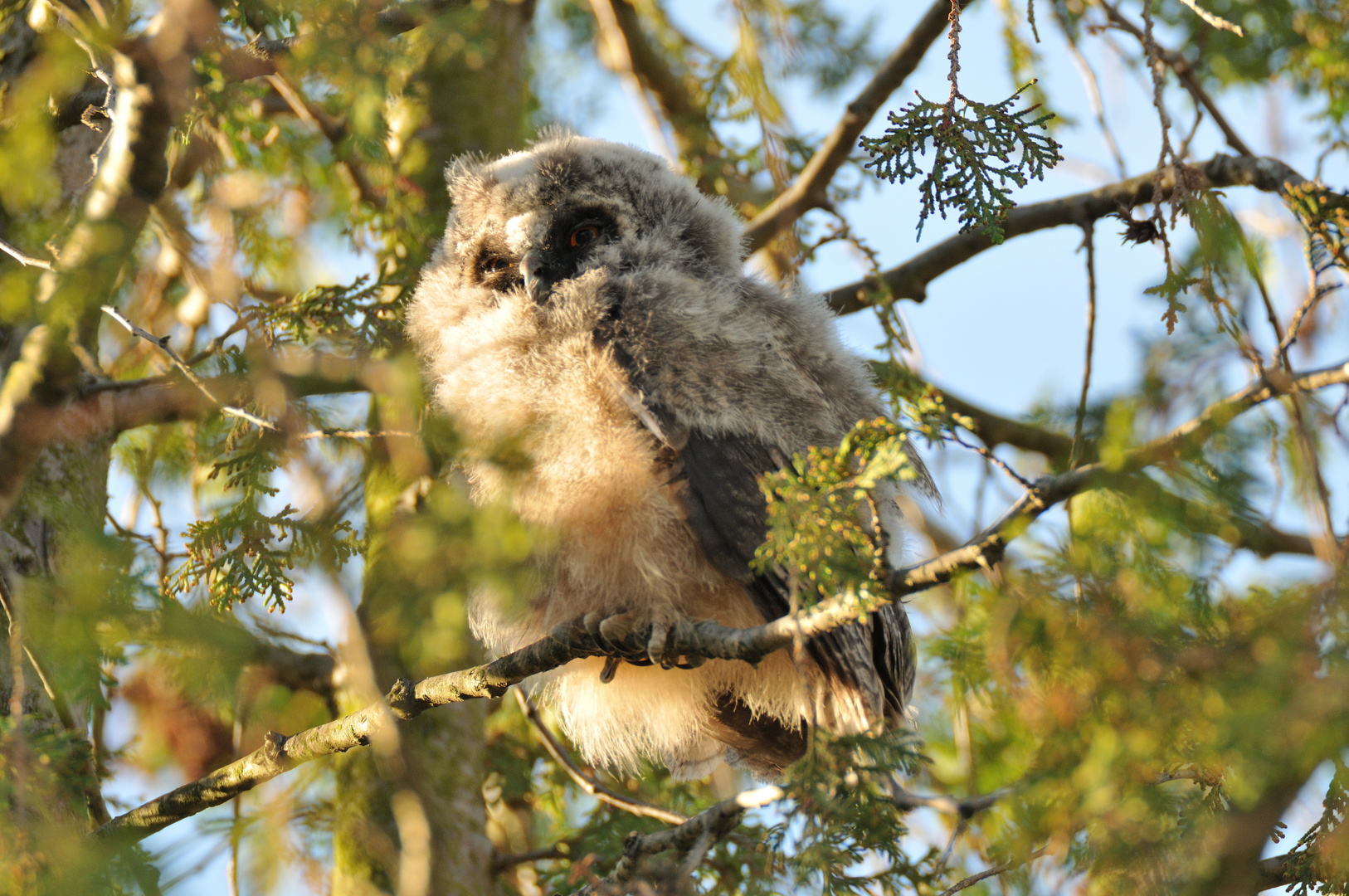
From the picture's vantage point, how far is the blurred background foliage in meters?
1.44

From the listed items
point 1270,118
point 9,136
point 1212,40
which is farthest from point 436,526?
point 1212,40

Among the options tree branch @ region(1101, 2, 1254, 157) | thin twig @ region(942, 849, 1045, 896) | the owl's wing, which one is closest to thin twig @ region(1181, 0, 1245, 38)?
tree branch @ region(1101, 2, 1254, 157)

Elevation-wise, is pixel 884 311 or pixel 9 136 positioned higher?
pixel 9 136

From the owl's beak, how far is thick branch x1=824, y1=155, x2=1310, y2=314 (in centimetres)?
107

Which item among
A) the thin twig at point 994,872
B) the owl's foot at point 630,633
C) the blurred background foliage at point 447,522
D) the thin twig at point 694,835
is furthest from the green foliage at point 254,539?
the thin twig at point 994,872

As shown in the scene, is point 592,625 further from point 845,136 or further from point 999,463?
point 845,136

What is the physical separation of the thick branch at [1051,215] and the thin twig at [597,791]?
1761mm

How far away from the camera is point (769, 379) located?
7.97 ft

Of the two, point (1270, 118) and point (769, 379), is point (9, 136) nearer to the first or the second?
point (769, 379)

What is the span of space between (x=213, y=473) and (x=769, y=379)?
150cm

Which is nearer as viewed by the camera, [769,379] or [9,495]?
[9,495]

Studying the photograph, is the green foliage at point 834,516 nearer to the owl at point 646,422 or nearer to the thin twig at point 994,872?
the owl at point 646,422

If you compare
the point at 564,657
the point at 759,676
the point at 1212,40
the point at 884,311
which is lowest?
the point at 759,676

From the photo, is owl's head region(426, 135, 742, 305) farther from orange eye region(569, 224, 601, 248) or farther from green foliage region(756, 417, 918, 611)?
green foliage region(756, 417, 918, 611)
